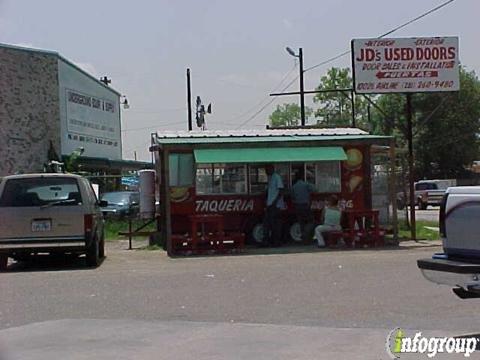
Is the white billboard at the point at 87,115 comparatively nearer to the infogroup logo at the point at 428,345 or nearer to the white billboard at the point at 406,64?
the white billboard at the point at 406,64

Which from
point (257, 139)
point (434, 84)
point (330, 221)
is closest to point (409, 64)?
point (434, 84)

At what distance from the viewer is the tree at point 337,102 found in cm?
7406

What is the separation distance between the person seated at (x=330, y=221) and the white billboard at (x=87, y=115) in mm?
19776

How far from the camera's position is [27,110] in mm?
32500

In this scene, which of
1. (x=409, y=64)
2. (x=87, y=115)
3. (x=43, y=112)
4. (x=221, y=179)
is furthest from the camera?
(x=87, y=115)

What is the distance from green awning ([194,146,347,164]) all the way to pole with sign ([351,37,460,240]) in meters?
2.49

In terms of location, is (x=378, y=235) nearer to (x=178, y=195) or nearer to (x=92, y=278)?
(x=178, y=195)

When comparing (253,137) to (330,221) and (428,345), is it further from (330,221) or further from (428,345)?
(428,345)

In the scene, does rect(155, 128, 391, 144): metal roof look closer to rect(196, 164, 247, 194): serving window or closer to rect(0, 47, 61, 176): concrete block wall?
rect(196, 164, 247, 194): serving window

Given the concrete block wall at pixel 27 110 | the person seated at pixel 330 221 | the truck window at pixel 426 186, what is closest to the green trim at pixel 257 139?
the person seated at pixel 330 221

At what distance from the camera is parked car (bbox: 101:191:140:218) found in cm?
2756

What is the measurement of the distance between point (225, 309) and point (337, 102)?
68.8m

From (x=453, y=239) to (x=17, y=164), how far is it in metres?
26.0

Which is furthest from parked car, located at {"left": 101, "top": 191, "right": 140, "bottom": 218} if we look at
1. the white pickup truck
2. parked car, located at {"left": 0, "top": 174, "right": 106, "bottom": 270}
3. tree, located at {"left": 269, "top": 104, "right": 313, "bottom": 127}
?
tree, located at {"left": 269, "top": 104, "right": 313, "bottom": 127}
